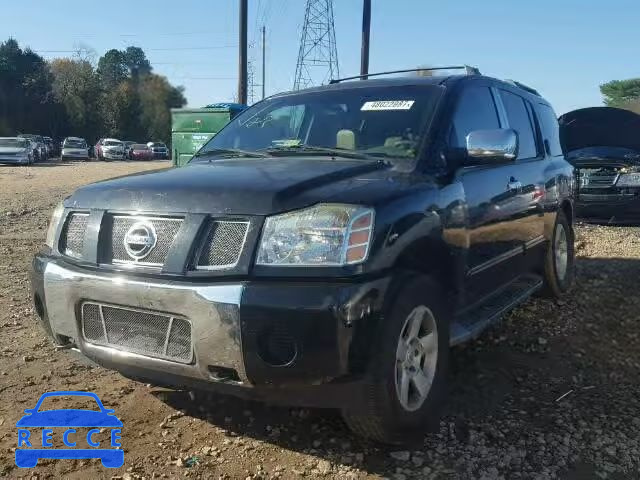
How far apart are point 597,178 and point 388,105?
6831 millimetres

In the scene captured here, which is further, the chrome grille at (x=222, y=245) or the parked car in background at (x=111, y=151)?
the parked car in background at (x=111, y=151)

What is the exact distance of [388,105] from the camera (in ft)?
12.9

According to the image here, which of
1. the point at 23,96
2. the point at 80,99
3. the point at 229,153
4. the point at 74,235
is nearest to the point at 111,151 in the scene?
the point at 80,99

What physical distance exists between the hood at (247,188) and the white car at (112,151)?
43110 millimetres

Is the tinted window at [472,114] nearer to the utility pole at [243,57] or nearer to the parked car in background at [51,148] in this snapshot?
the utility pole at [243,57]

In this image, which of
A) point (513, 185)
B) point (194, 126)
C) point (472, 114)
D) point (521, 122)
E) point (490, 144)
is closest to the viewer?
point (490, 144)

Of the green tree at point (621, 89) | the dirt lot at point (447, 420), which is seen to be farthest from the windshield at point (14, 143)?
the green tree at point (621, 89)

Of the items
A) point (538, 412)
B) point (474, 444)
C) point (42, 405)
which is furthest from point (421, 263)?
point (42, 405)

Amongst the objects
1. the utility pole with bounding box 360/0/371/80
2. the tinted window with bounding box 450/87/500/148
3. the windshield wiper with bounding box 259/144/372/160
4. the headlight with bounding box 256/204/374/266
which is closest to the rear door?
the tinted window with bounding box 450/87/500/148

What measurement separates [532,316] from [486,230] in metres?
1.65

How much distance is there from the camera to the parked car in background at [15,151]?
30328 millimetres

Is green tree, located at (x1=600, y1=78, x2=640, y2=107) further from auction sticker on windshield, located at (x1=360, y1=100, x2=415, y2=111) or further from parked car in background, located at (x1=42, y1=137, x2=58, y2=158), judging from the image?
auction sticker on windshield, located at (x1=360, y1=100, x2=415, y2=111)

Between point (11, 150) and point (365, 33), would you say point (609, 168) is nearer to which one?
point (365, 33)

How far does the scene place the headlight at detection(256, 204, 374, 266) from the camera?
264cm
